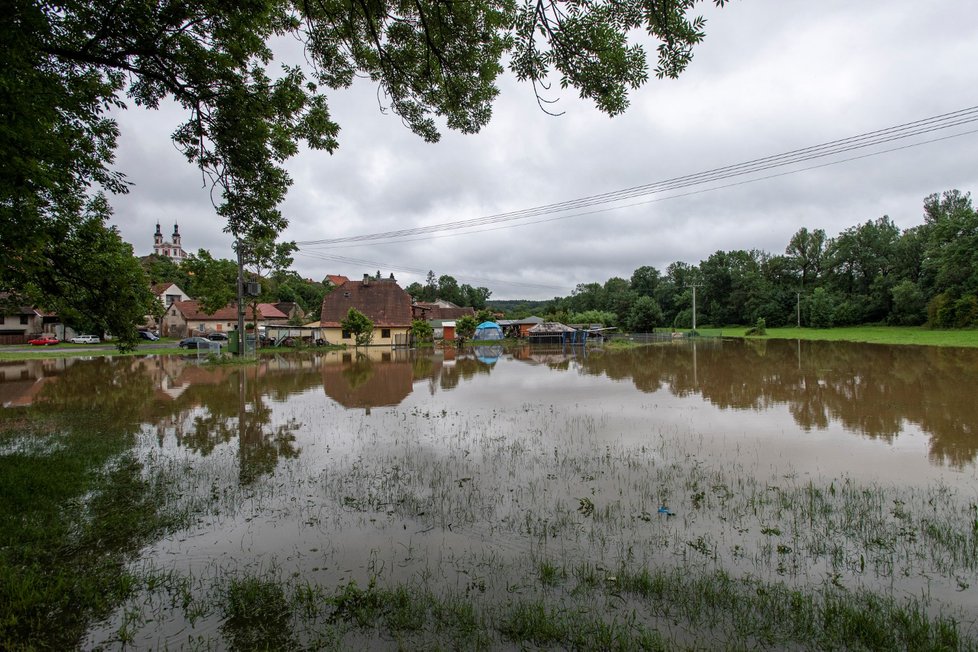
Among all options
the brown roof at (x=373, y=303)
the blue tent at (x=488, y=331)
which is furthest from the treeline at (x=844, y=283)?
the brown roof at (x=373, y=303)

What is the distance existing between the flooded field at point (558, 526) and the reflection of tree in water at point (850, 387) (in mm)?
170

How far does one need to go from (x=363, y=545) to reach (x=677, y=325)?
9028 centimetres

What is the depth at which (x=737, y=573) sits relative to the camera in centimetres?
429

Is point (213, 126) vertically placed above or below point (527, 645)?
above

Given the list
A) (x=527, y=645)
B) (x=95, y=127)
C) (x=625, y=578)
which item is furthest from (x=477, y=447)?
(x=95, y=127)

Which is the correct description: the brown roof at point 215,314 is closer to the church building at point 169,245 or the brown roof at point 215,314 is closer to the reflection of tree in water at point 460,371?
the reflection of tree in water at point 460,371

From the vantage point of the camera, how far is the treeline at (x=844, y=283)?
44562mm

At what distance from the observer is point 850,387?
611 inches

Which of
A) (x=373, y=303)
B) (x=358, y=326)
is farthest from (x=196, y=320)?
(x=358, y=326)

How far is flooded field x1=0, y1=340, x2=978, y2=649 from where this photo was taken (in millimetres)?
3543

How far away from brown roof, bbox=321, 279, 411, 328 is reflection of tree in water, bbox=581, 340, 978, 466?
87.7 feet

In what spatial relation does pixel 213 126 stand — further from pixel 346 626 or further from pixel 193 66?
pixel 346 626

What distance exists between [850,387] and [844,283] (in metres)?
70.1

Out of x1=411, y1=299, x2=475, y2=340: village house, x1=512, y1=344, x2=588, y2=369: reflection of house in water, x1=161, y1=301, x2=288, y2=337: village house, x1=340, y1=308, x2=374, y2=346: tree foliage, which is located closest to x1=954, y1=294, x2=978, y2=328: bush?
x1=512, y1=344, x2=588, y2=369: reflection of house in water
